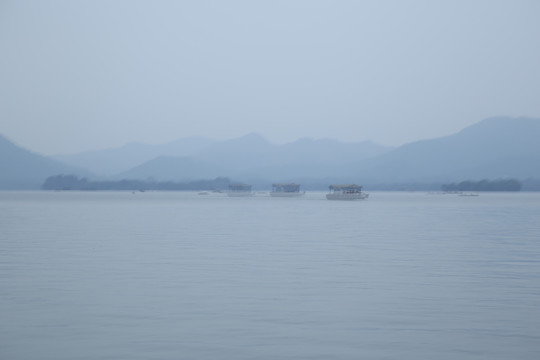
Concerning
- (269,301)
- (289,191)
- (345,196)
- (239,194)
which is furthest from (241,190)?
(269,301)

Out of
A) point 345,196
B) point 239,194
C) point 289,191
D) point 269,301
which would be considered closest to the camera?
point 269,301

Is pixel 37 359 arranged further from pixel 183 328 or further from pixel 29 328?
pixel 183 328

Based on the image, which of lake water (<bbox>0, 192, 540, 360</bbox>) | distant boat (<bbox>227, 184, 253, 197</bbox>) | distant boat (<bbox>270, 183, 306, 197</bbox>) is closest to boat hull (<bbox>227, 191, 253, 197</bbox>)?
distant boat (<bbox>227, 184, 253, 197</bbox>)

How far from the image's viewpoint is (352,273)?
20141mm

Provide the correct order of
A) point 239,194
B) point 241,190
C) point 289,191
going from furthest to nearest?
1. point 241,190
2. point 239,194
3. point 289,191

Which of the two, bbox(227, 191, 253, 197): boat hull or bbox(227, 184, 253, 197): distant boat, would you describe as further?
bbox(227, 184, 253, 197): distant boat

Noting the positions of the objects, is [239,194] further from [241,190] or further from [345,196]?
[345,196]

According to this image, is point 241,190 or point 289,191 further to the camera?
point 241,190

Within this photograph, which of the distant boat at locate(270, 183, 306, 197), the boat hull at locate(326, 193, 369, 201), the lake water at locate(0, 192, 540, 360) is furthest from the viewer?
the distant boat at locate(270, 183, 306, 197)

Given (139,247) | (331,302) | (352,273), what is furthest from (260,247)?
(331,302)

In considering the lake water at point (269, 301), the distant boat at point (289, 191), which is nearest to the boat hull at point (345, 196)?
the distant boat at point (289, 191)

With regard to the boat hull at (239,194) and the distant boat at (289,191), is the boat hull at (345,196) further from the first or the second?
the boat hull at (239,194)

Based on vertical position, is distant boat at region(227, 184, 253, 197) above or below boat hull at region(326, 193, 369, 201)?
above

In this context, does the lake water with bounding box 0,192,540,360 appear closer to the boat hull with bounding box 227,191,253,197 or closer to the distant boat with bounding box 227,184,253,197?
the boat hull with bounding box 227,191,253,197
